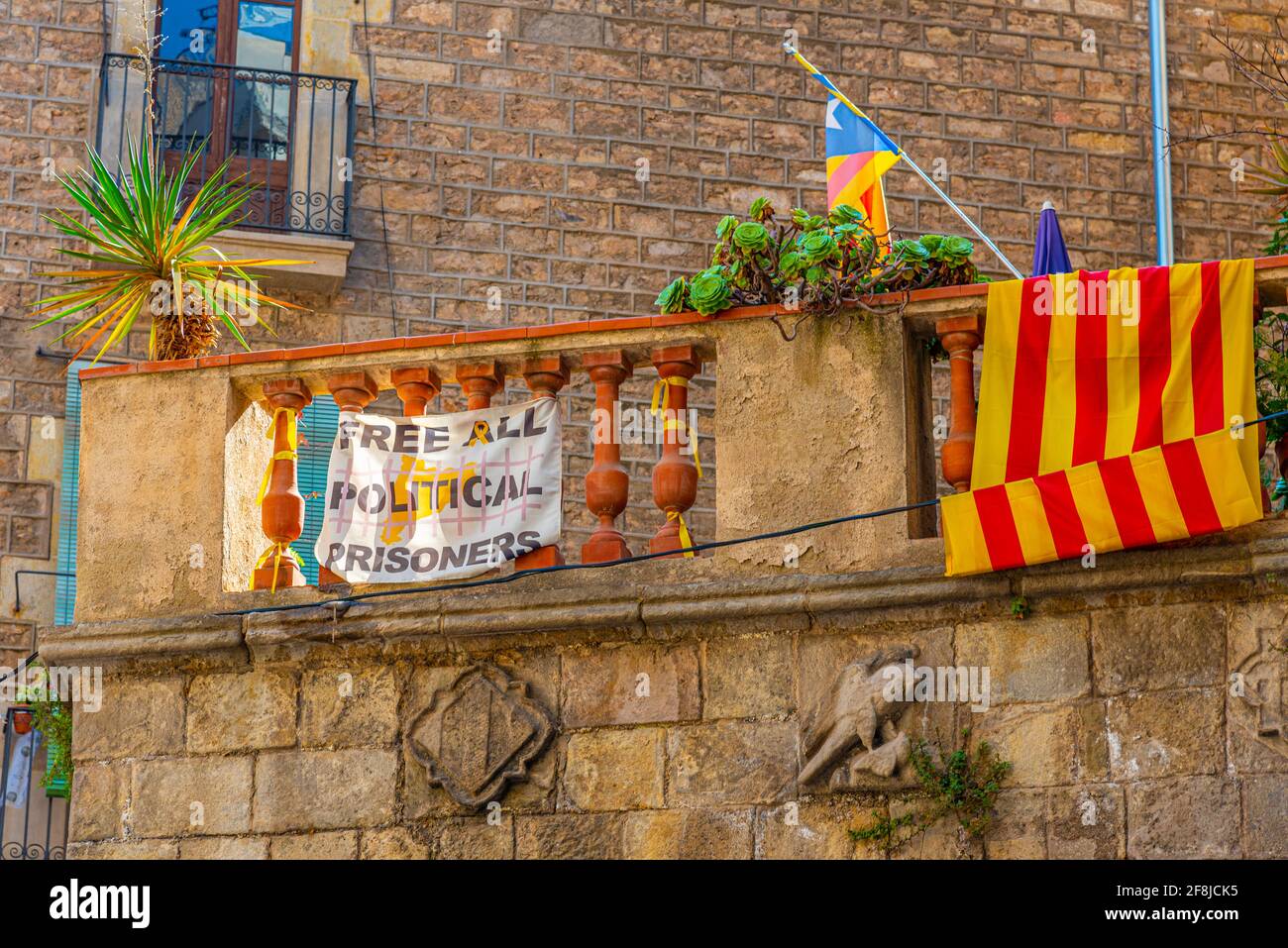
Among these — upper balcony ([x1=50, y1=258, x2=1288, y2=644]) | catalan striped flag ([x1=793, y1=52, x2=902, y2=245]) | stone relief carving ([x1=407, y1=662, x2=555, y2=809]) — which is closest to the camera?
upper balcony ([x1=50, y1=258, x2=1288, y2=644])

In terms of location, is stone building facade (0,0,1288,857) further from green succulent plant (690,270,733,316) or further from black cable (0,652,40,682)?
black cable (0,652,40,682)

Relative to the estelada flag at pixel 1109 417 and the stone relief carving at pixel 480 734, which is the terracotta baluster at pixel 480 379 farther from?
the estelada flag at pixel 1109 417

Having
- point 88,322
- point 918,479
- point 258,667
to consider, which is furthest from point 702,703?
point 88,322

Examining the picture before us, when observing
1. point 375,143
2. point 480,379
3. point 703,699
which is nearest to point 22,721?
point 375,143

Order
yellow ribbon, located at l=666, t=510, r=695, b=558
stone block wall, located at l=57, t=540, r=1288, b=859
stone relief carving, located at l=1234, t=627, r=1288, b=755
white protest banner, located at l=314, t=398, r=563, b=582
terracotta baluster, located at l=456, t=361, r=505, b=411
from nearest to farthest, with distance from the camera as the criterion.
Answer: stone relief carving, located at l=1234, t=627, r=1288, b=755 < stone block wall, located at l=57, t=540, r=1288, b=859 < yellow ribbon, located at l=666, t=510, r=695, b=558 < white protest banner, located at l=314, t=398, r=563, b=582 < terracotta baluster, located at l=456, t=361, r=505, b=411

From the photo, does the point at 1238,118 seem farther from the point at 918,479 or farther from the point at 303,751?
the point at 303,751

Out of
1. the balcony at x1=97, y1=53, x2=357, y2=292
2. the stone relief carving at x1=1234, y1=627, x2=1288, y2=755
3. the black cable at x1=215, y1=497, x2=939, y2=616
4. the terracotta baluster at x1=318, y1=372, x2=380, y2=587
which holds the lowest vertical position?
the stone relief carving at x1=1234, y1=627, x2=1288, y2=755

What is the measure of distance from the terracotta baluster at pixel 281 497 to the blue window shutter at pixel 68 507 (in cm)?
410

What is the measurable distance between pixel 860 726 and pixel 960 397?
3.72 ft

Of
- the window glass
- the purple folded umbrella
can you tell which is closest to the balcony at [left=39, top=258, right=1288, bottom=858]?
the purple folded umbrella

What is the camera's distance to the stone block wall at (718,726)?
657cm

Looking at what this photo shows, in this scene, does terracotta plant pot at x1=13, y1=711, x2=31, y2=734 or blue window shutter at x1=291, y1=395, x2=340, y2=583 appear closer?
terracotta plant pot at x1=13, y1=711, x2=31, y2=734

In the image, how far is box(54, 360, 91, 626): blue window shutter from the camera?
1159 cm

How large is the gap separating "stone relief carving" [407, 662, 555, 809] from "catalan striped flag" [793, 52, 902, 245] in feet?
13.0
